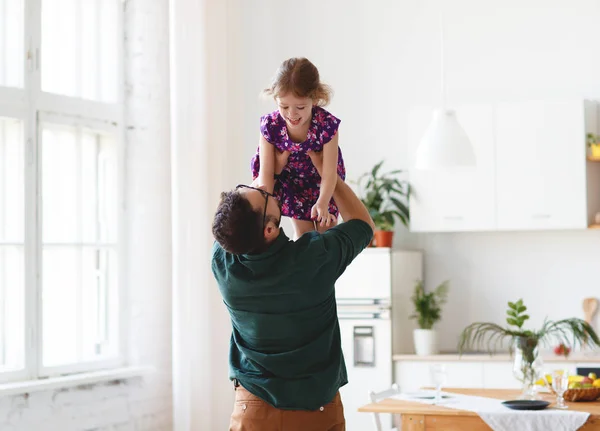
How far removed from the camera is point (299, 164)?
2664 millimetres

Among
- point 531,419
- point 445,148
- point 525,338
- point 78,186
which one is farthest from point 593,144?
point 78,186

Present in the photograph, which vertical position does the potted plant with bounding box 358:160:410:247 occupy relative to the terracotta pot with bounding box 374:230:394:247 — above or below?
above

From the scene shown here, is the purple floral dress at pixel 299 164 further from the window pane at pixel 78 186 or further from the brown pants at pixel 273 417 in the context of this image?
the window pane at pixel 78 186

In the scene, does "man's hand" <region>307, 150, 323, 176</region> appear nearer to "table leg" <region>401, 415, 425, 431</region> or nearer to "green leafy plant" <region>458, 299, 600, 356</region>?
"table leg" <region>401, 415, 425, 431</region>

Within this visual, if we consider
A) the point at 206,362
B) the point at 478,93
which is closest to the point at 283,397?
the point at 206,362

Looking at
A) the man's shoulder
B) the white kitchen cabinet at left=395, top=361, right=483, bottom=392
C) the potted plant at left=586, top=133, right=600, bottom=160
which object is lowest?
the white kitchen cabinet at left=395, top=361, right=483, bottom=392

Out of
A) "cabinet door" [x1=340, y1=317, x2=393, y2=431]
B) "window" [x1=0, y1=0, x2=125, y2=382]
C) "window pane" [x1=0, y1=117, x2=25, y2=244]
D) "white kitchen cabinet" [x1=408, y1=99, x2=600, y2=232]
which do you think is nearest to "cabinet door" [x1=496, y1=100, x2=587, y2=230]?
"white kitchen cabinet" [x1=408, y1=99, x2=600, y2=232]

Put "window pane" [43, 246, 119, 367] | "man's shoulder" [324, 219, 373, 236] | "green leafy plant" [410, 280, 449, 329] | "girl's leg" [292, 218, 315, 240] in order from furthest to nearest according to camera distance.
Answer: "green leafy plant" [410, 280, 449, 329], "window pane" [43, 246, 119, 367], "girl's leg" [292, 218, 315, 240], "man's shoulder" [324, 219, 373, 236]

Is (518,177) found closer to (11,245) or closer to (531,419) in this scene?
(531,419)

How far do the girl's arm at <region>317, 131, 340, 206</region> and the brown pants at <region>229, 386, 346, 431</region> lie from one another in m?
0.57

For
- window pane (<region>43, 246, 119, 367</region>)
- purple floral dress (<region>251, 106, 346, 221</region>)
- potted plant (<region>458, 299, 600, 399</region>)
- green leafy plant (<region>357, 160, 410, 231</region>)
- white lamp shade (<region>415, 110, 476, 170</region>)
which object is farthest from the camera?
green leafy plant (<region>357, 160, 410, 231</region>)

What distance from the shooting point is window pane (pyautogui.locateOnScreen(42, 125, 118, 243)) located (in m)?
5.11

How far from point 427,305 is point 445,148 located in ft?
5.17

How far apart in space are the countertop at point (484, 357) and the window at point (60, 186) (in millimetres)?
1810
